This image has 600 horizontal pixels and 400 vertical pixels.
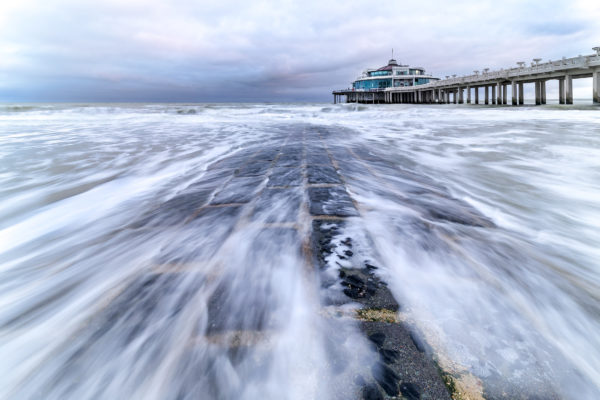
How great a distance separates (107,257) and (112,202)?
4.52 feet

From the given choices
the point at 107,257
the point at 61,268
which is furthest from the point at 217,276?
the point at 61,268

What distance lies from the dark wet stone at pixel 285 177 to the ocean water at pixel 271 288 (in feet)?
0.29

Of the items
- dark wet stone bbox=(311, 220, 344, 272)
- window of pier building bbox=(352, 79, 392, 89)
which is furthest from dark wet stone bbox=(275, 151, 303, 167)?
window of pier building bbox=(352, 79, 392, 89)

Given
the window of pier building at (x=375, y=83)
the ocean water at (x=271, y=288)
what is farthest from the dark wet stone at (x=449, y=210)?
the window of pier building at (x=375, y=83)

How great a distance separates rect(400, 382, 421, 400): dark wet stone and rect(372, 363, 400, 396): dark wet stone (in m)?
0.02

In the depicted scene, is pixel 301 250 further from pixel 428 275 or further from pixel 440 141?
pixel 440 141

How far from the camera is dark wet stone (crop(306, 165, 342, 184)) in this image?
3.22 meters

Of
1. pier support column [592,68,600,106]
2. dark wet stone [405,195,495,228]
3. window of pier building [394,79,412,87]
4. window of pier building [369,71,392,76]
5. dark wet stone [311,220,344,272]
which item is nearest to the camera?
dark wet stone [311,220,344,272]

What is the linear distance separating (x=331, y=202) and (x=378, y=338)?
1539 mm

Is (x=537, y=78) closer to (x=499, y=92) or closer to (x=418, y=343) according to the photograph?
(x=499, y=92)

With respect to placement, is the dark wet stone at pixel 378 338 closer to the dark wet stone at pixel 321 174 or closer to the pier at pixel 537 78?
the dark wet stone at pixel 321 174

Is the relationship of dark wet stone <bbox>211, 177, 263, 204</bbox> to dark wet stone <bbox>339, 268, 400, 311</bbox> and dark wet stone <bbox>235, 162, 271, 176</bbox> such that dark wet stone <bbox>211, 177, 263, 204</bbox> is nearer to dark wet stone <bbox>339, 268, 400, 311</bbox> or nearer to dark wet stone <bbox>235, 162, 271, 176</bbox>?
dark wet stone <bbox>235, 162, 271, 176</bbox>

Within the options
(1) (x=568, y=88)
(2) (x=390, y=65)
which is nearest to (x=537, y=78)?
(1) (x=568, y=88)

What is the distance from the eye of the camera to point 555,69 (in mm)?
20562
